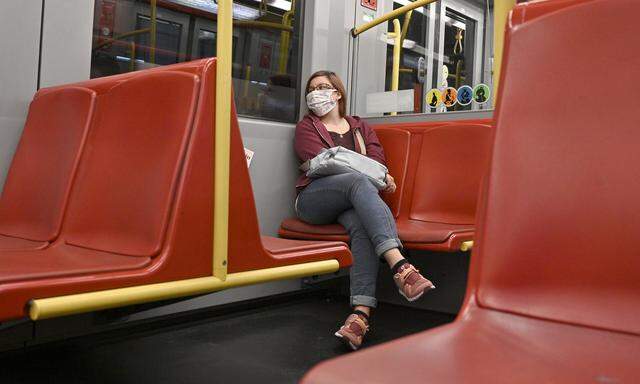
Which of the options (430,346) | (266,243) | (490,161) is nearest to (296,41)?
(266,243)

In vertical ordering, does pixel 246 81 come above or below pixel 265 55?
below

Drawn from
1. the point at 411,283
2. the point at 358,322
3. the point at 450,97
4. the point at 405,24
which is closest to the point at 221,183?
the point at 411,283

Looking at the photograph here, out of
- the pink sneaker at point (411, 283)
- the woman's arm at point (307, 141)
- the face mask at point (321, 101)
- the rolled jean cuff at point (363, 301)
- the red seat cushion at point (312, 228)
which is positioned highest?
the face mask at point (321, 101)

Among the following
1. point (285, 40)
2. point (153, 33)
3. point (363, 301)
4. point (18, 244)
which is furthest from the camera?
point (285, 40)

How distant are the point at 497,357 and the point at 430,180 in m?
2.36

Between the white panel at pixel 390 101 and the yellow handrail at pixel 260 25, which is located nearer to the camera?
the yellow handrail at pixel 260 25

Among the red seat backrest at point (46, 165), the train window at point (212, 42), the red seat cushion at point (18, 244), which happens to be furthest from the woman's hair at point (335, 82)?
the red seat cushion at point (18, 244)

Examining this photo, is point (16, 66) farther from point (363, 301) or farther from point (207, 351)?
point (363, 301)

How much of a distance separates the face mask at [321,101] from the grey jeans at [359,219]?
21.2 inches

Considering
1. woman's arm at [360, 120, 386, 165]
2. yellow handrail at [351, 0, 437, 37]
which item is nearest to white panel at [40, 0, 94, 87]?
woman's arm at [360, 120, 386, 165]

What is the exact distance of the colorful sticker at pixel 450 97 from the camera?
3.35 meters

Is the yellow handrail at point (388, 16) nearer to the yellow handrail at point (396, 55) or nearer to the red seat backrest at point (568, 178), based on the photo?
the yellow handrail at point (396, 55)

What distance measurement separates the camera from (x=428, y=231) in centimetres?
250

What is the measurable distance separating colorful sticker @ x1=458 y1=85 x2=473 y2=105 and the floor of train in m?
1.22
